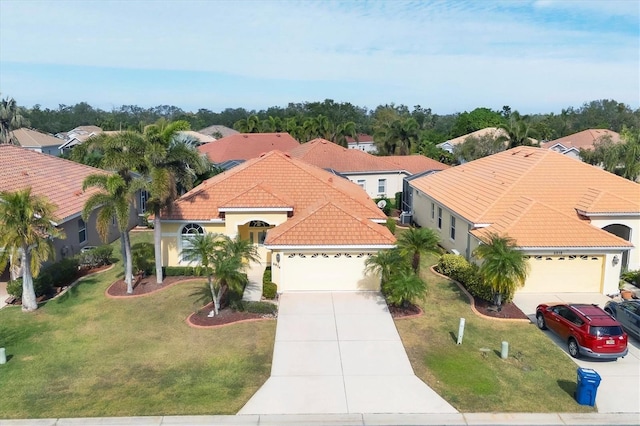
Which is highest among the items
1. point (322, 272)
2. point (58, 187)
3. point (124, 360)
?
point (58, 187)

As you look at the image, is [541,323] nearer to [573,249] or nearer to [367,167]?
[573,249]

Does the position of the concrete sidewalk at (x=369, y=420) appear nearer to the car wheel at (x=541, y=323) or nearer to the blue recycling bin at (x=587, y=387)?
the blue recycling bin at (x=587, y=387)

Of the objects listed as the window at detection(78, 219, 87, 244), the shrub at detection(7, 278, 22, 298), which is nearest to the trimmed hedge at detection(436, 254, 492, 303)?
the shrub at detection(7, 278, 22, 298)

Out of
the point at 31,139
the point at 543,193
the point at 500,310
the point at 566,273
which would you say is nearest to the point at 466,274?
the point at 500,310

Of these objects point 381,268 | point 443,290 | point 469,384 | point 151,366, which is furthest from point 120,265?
point 469,384

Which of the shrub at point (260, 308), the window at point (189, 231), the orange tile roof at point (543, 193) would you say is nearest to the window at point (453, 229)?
the orange tile roof at point (543, 193)

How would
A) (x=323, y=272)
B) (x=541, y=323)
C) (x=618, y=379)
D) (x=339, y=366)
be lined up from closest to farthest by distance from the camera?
(x=618, y=379), (x=339, y=366), (x=541, y=323), (x=323, y=272)

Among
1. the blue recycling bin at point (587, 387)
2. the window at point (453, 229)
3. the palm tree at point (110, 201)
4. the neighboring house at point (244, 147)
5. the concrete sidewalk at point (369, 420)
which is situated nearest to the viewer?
the concrete sidewalk at point (369, 420)
